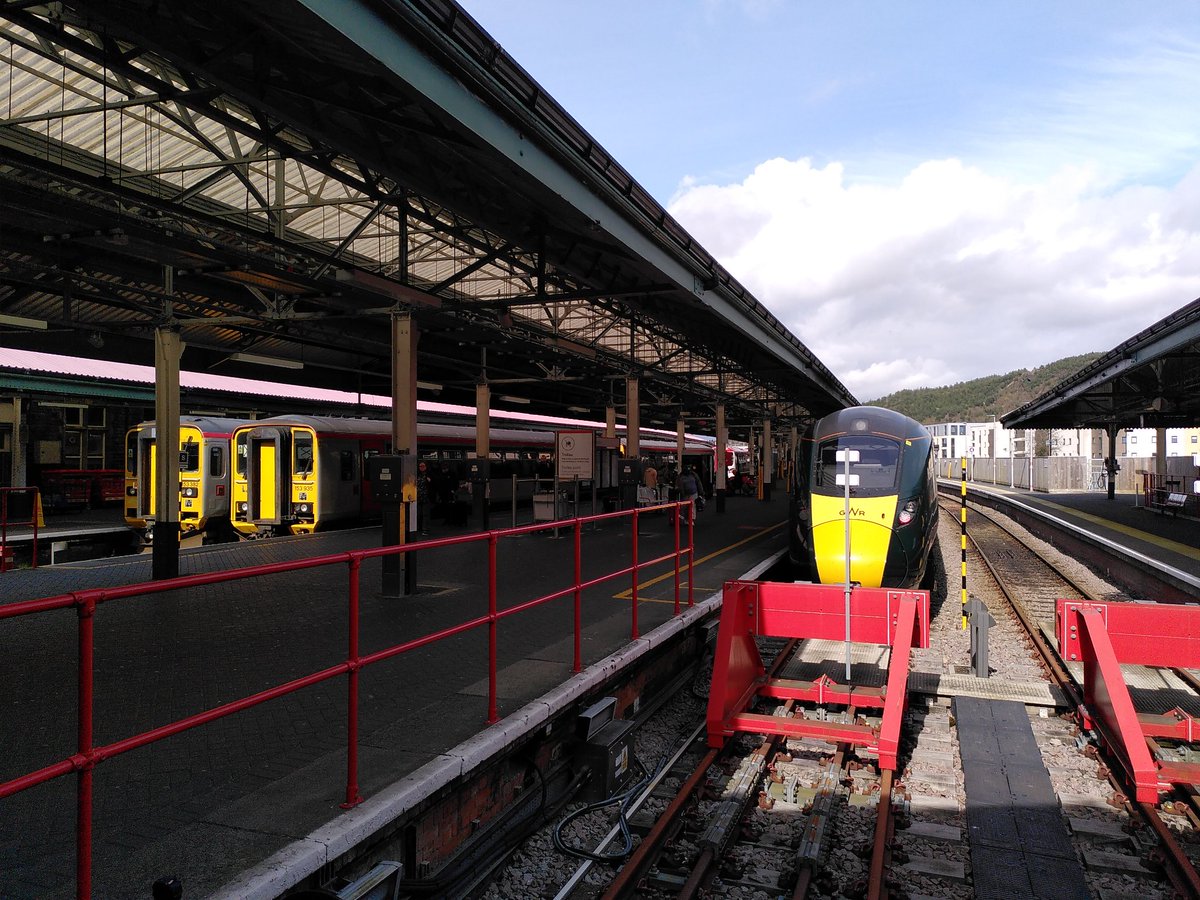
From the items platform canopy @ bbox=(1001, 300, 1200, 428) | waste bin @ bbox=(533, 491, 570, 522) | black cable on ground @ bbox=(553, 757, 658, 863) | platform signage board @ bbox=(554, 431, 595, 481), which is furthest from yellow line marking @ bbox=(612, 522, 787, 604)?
platform canopy @ bbox=(1001, 300, 1200, 428)

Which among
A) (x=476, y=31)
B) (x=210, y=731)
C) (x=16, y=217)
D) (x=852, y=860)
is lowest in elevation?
(x=852, y=860)

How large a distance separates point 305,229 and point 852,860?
532 inches

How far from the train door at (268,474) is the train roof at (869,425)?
459 inches

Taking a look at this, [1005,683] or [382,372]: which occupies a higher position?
[382,372]

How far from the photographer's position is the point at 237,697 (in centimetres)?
542

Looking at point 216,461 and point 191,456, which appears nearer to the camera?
point 191,456

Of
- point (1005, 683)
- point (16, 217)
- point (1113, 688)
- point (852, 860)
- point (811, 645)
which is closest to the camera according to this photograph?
point (852, 860)

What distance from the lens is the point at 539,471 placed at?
86.6ft

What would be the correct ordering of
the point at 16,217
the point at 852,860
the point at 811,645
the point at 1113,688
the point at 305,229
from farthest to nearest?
the point at 305,229
the point at 811,645
the point at 16,217
the point at 1113,688
the point at 852,860

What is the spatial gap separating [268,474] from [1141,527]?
21.7 metres

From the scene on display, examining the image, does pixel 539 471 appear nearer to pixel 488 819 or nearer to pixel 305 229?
pixel 305 229

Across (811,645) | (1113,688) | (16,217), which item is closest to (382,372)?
(16,217)

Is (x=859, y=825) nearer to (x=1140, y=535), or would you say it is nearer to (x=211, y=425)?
(x=1140, y=535)

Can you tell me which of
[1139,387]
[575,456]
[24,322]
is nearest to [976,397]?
[1139,387]
